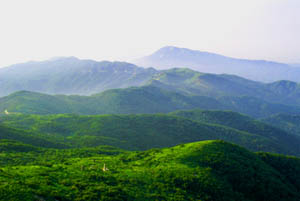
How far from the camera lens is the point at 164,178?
154 feet

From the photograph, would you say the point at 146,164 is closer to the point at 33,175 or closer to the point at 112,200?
the point at 112,200

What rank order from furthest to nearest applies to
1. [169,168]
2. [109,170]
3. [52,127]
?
[52,127], [169,168], [109,170]

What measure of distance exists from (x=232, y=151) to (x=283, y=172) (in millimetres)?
19093

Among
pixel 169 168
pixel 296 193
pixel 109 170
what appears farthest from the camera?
pixel 296 193

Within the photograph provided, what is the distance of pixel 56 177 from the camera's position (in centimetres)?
4009

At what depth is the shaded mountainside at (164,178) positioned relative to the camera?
1357 inches

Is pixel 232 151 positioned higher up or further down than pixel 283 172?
higher up

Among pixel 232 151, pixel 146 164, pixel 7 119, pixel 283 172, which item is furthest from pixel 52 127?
pixel 283 172

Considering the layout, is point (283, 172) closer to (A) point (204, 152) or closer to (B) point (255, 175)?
(B) point (255, 175)

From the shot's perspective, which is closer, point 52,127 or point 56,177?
point 56,177

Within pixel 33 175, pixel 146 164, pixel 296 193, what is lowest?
pixel 296 193

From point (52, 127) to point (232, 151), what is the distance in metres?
142

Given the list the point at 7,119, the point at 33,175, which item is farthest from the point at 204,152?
the point at 7,119

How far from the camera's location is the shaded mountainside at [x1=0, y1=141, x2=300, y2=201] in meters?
34.5
